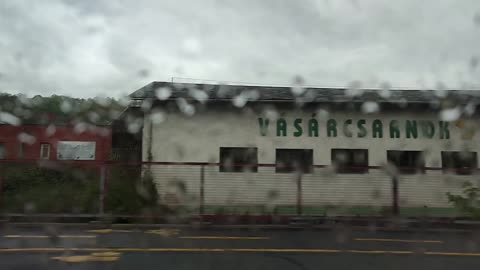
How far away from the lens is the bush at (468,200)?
12242 mm

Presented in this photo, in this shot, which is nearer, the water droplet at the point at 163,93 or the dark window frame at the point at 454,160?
the water droplet at the point at 163,93

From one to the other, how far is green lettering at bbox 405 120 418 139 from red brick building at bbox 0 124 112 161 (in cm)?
1005

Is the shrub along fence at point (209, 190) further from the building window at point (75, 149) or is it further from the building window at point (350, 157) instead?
the building window at point (350, 157)

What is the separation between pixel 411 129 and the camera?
15.3 meters

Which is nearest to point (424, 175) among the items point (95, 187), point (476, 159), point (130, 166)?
point (476, 159)

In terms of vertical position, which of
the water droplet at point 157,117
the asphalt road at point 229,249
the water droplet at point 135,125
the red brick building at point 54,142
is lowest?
the asphalt road at point 229,249

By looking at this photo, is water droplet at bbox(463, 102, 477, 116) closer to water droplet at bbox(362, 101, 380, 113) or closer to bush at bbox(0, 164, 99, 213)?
water droplet at bbox(362, 101, 380, 113)

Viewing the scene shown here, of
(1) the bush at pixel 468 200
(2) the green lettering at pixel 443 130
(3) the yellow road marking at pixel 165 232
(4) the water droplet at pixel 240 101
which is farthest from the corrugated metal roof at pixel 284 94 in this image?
(3) the yellow road marking at pixel 165 232

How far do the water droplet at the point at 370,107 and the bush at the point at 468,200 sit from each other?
3.51 m

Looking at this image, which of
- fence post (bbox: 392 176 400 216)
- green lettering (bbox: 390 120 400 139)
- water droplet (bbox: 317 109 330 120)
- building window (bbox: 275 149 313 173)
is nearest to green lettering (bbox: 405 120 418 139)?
green lettering (bbox: 390 120 400 139)

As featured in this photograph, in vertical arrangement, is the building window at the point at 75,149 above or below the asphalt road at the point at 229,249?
above

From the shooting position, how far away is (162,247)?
24.3 ft

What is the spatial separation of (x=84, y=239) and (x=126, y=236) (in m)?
0.87

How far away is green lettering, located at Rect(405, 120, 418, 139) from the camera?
15.3 m
